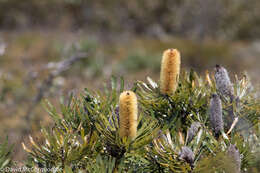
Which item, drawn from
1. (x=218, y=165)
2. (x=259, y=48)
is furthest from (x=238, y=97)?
(x=259, y=48)

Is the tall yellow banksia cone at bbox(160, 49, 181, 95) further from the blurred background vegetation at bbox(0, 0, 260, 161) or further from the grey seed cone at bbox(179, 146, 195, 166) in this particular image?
the blurred background vegetation at bbox(0, 0, 260, 161)

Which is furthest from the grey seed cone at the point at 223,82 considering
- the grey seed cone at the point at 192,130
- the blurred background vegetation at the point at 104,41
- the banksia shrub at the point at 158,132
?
the blurred background vegetation at the point at 104,41

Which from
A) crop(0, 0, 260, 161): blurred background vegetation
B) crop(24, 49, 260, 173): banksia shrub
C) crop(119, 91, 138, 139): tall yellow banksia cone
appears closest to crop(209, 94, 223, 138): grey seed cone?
crop(24, 49, 260, 173): banksia shrub

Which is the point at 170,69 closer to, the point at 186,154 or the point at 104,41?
the point at 186,154

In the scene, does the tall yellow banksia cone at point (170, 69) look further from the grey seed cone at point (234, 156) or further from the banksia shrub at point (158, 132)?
the grey seed cone at point (234, 156)

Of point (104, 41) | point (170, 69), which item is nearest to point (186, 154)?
point (170, 69)

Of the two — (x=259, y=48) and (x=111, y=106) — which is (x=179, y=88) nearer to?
(x=111, y=106)
